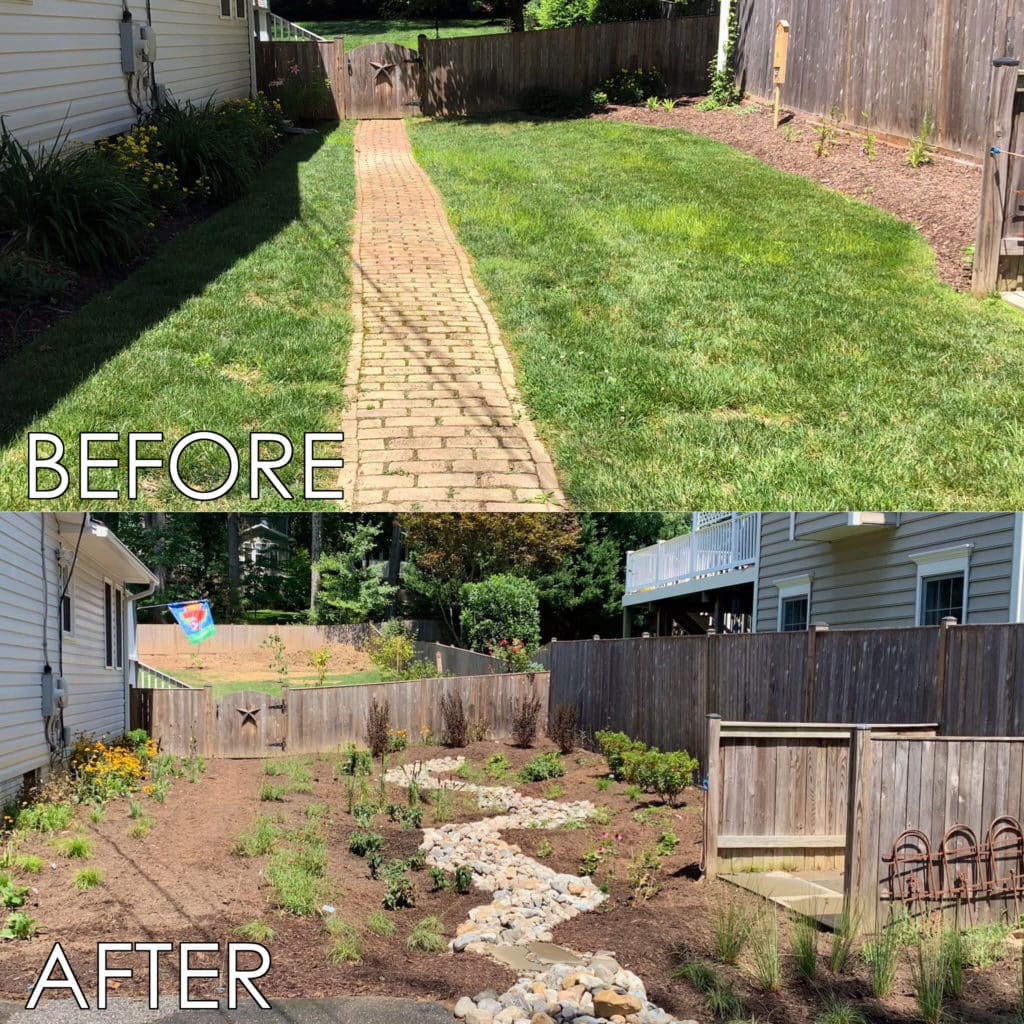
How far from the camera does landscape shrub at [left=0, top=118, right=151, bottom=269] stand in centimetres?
987

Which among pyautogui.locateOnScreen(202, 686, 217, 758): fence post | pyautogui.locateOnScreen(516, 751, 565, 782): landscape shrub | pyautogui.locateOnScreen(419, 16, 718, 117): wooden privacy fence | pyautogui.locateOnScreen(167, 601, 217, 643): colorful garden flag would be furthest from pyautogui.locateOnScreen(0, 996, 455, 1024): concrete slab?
pyautogui.locateOnScreen(419, 16, 718, 117): wooden privacy fence

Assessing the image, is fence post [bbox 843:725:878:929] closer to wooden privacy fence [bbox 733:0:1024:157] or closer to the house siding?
the house siding

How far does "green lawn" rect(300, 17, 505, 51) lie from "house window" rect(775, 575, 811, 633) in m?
24.3

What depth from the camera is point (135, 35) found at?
15.1 meters

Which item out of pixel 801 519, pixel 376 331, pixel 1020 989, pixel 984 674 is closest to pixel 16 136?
pixel 376 331

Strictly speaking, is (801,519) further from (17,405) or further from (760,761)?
(17,405)

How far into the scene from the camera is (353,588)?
26484 mm

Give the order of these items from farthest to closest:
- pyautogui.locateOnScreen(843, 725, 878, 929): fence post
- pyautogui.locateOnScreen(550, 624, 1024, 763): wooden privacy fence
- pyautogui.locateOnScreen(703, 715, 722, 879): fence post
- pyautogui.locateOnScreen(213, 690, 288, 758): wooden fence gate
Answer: pyautogui.locateOnScreen(213, 690, 288, 758): wooden fence gate < pyautogui.locateOnScreen(703, 715, 722, 879): fence post < pyautogui.locateOnScreen(550, 624, 1024, 763): wooden privacy fence < pyautogui.locateOnScreen(843, 725, 878, 929): fence post

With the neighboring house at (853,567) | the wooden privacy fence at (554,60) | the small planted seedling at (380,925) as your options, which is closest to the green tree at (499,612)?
the neighboring house at (853,567)

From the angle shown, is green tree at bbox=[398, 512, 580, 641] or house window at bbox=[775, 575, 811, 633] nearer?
house window at bbox=[775, 575, 811, 633]

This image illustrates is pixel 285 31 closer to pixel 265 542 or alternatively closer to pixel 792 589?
pixel 265 542

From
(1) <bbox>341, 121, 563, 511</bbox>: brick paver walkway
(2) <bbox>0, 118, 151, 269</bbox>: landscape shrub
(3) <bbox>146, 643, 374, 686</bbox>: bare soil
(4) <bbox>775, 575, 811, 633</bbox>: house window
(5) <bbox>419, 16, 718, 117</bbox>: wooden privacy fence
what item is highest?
(5) <bbox>419, 16, 718, 117</bbox>: wooden privacy fence

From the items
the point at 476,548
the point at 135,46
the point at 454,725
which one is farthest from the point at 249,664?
the point at 135,46

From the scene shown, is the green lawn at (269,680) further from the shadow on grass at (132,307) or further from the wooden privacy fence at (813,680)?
the shadow on grass at (132,307)
